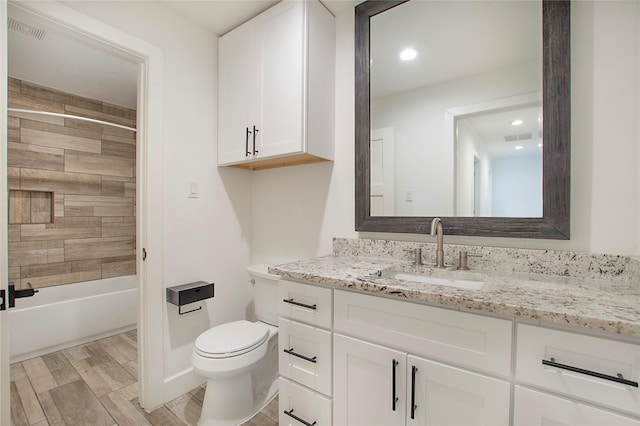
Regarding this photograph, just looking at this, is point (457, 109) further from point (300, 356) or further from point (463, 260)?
point (300, 356)

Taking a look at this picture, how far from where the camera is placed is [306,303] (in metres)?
1.26

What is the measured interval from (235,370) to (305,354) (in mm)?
454

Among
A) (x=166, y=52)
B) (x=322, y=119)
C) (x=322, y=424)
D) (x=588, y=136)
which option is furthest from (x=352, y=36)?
(x=322, y=424)

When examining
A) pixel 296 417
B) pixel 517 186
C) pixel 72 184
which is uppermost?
pixel 72 184

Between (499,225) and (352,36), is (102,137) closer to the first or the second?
(352,36)

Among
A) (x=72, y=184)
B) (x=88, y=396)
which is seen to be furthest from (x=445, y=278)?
(x=72, y=184)

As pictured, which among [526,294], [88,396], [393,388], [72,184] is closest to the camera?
Answer: [526,294]

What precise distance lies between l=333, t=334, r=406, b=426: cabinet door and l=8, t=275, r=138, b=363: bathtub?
250cm

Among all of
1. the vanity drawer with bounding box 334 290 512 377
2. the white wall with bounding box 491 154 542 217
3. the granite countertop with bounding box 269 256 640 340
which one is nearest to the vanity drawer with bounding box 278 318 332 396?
the vanity drawer with bounding box 334 290 512 377

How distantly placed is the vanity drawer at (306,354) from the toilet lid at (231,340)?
0.29 meters

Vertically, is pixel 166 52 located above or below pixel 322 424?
above

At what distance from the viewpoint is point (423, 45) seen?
5.00ft

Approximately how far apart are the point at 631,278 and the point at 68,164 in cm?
381

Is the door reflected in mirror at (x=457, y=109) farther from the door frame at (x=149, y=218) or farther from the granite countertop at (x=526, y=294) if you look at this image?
the door frame at (x=149, y=218)
